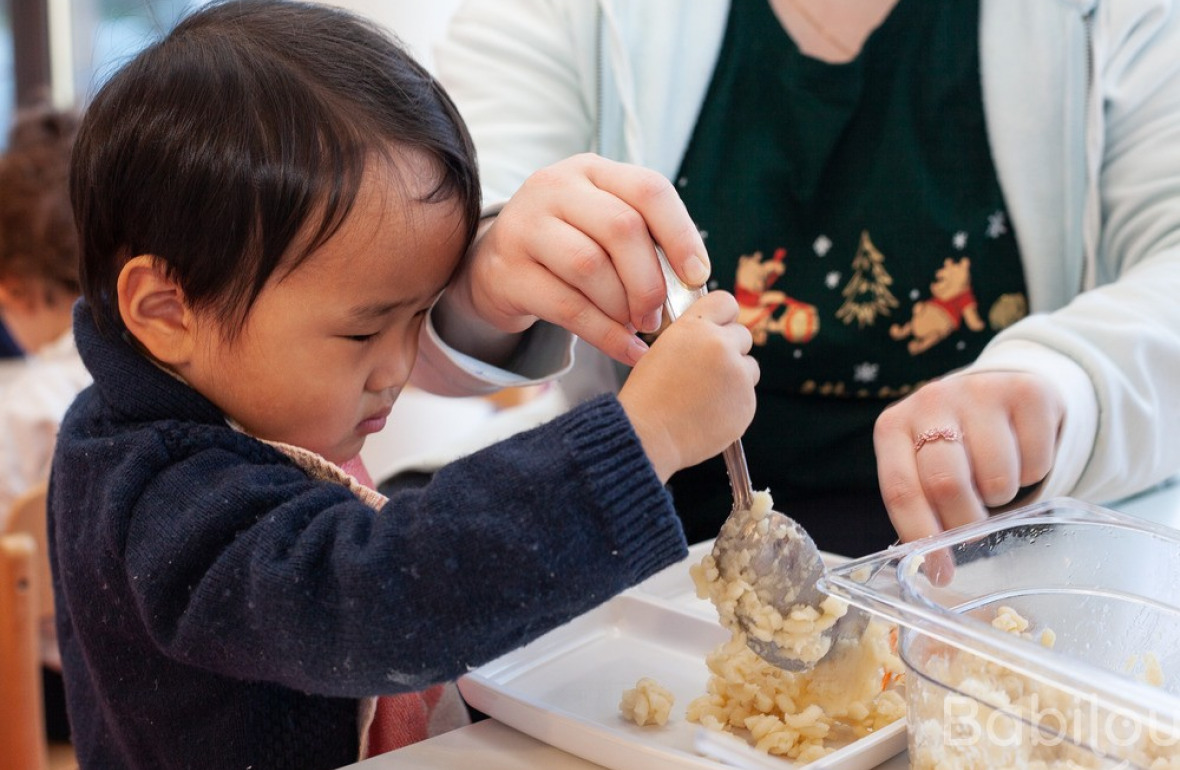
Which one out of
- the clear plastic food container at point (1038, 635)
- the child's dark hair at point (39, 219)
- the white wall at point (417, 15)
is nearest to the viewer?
the clear plastic food container at point (1038, 635)

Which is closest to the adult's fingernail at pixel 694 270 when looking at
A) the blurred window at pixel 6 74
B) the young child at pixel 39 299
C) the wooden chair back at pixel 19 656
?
the wooden chair back at pixel 19 656

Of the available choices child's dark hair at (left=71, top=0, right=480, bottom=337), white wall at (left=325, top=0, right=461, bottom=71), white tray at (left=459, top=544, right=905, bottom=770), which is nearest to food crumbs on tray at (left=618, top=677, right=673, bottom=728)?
white tray at (left=459, top=544, right=905, bottom=770)

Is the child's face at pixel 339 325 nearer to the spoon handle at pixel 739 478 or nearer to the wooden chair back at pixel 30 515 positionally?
the spoon handle at pixel 739 478

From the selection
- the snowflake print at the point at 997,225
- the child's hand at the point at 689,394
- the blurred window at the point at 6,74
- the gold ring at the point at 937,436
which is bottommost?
the blurred window at the point at 6,74

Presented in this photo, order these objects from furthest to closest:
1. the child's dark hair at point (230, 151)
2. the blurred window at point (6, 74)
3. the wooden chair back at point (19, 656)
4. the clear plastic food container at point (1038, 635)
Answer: the blurred window at point (6, 74) < the wooden chair back at point (19, 656) < the child's dark hair at point (230, 151) < the clear plastic food container at point (1038, 635)

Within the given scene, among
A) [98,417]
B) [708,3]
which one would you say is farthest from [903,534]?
[708,3]

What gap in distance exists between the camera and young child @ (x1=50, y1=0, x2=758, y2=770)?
56 cm

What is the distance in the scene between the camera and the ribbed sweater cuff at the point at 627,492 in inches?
22.1

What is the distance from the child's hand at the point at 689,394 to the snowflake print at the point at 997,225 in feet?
1.84

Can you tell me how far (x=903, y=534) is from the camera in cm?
72

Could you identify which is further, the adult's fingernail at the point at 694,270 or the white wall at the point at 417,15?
the white wall at the point at 417,15

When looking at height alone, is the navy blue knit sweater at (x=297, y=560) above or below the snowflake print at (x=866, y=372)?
above

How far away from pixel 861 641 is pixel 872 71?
0.69 meters

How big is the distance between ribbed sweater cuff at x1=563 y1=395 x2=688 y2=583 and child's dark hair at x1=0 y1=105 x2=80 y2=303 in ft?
5.41
